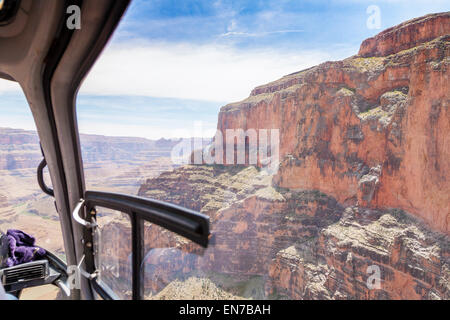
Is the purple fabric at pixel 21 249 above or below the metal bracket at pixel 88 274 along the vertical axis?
above

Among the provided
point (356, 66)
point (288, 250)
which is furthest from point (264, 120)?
point (288, 250)

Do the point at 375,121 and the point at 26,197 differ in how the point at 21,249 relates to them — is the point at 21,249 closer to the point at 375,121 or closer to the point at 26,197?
the point at 26,197

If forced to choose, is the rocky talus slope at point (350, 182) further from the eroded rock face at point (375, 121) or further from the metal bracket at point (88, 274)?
the metal bracket at point (88, 274)

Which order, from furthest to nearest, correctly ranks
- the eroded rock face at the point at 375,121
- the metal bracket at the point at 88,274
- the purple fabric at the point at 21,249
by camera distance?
1. the eroded rock face at the point at 375,121
2. the purple fabric at the point at 21,249
3. the metal bracket at the point at 88,274

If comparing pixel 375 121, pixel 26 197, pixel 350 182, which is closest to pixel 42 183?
pixel 26 197

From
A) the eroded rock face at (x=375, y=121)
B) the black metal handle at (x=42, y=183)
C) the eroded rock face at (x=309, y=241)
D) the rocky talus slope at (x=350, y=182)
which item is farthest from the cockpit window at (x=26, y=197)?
the eroded rock face at (x=375, y=121)

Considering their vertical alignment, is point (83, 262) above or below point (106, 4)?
below

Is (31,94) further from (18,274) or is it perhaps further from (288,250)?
(288,250)
